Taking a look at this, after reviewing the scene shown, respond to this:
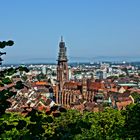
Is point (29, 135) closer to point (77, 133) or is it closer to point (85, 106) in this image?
point (77, 133)

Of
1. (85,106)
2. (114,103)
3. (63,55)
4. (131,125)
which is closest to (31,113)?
(131,125)

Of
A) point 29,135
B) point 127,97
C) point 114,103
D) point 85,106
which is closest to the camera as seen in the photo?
point 29,135

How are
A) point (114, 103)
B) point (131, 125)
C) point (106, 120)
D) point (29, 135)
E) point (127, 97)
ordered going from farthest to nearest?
point (127, 97) < point (114, 103) < point (106, 120) < point (131, 125) < point (29, 135)

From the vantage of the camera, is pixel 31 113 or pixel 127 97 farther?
pixel 127 97

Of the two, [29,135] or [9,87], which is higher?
[9,87]

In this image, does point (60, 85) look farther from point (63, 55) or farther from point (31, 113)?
point (31, 113)

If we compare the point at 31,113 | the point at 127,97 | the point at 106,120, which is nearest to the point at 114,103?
the point at 127,97

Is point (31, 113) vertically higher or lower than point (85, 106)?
higher

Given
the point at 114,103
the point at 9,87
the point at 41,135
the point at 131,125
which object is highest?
the point at 9,87

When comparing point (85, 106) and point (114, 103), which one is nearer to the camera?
point (85, 106)

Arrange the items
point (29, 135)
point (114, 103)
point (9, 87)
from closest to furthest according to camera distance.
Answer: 1. point (29, 135)
2. point (9, 87)
3. point (114, 103)
